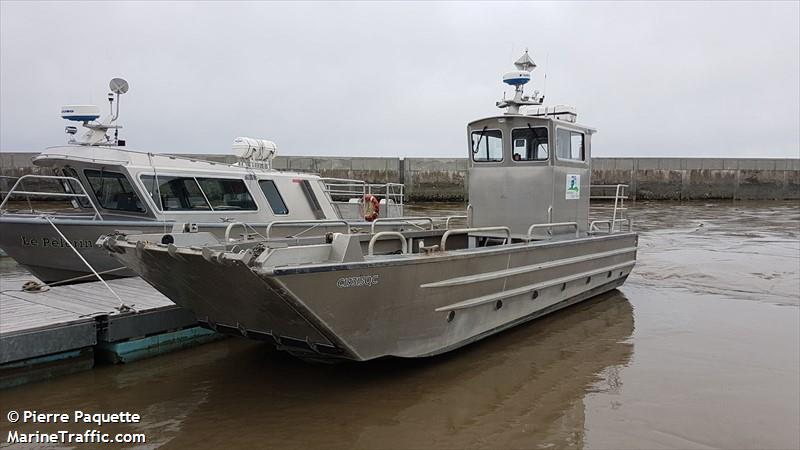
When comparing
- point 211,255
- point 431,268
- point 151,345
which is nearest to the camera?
point 211,255

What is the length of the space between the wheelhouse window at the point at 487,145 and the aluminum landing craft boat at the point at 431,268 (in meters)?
0.02

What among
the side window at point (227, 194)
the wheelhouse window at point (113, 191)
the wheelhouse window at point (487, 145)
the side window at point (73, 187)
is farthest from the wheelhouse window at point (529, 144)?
the side window at point (73, 187)

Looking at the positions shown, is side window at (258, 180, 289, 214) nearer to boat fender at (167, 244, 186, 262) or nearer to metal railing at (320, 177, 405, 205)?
metal railing at (320, 177, 405, 205)

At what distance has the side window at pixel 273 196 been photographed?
1040cm

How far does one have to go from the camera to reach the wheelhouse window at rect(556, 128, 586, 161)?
834 cm

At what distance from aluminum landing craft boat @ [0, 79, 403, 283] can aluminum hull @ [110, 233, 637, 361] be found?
97.0 inches

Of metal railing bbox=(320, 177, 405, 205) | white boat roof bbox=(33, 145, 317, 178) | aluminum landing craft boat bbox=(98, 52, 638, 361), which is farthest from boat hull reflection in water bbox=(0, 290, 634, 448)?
metal railing bbox=(320, 177, 405, 205)

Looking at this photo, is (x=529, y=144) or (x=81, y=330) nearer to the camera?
(x=81, y=330)

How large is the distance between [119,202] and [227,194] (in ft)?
5.73

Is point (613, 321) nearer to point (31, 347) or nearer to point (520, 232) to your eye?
point (520, 232)

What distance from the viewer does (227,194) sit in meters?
9.80

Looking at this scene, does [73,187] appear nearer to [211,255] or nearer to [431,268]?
[211,255]

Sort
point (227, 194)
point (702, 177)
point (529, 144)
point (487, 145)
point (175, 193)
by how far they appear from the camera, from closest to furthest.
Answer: point (529, 144), point (487, 145), point (175, 193), point (227, 194), point (702, 177)

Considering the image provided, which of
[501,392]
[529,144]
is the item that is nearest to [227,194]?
[529,144]
